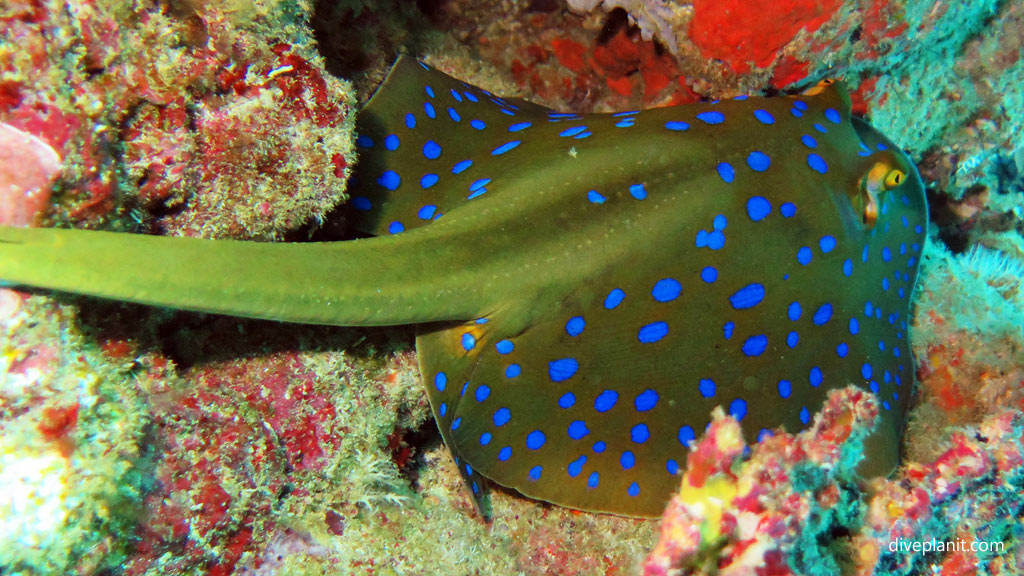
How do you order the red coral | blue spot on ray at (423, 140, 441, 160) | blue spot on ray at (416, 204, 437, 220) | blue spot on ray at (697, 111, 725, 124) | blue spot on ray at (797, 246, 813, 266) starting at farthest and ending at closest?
the red coral < blue spot on ray at (423, 140, 441, 160) < blue spot on ray at (416, 204, 437, 220) < blue spot on ray at (697, 111, 725, 124) < blue spot on ray at (797, 246, 813, 266)

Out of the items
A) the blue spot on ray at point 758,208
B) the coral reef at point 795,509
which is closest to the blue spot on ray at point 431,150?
the blue spot on ray at point 758,208

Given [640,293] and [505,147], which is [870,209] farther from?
[505,147]

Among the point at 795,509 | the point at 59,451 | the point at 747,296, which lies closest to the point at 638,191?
the point at 747,296

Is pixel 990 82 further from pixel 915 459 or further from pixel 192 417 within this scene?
pixel 192 417

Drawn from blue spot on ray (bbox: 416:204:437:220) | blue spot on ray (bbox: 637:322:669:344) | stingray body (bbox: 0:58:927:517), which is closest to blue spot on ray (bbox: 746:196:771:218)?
stingray body (bbox: 0:58:927:517)

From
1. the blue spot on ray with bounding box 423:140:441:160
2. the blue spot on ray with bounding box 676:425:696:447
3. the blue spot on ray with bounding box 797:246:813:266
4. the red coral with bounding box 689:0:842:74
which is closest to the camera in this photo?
the blue spot on ray with bounding box 676:425:696:447

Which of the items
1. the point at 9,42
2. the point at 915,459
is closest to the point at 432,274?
the point at 9,42

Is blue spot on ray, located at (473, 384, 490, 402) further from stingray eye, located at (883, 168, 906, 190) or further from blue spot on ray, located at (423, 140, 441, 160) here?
stingray eye, located at (883, 168, 906, 190)
